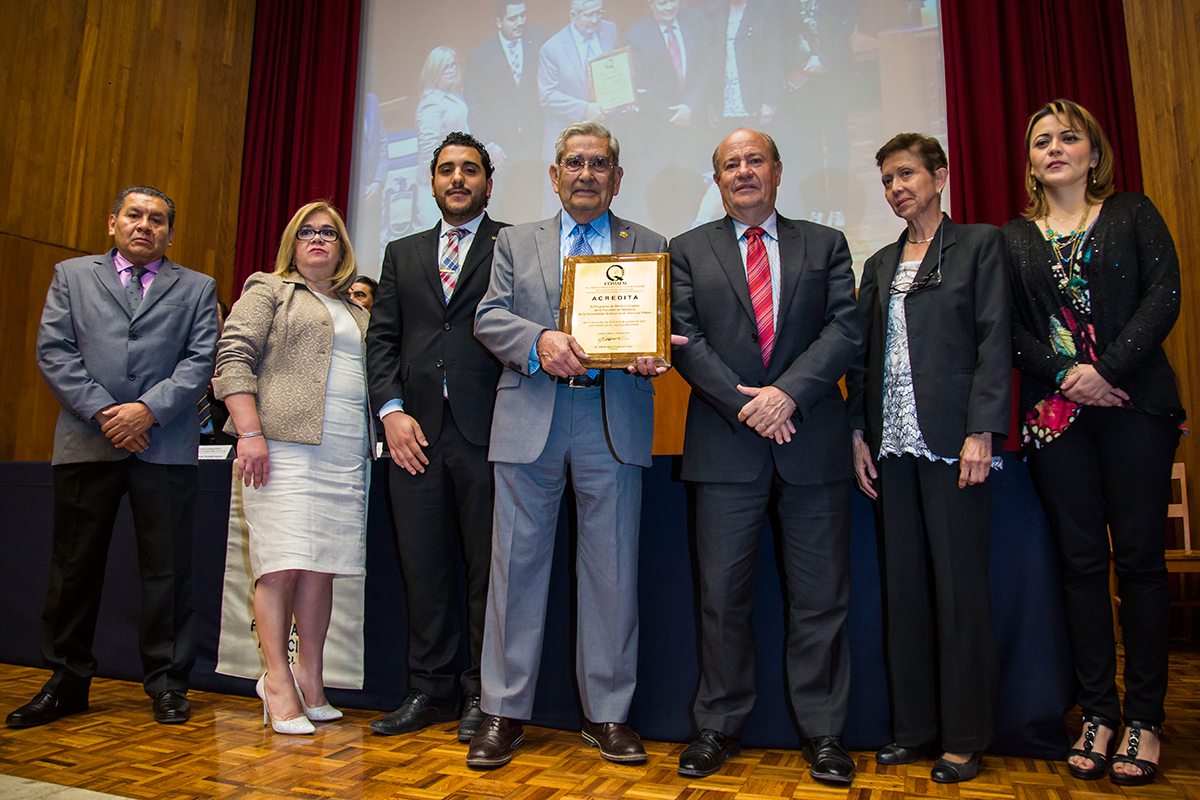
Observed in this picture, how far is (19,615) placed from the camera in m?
3.14

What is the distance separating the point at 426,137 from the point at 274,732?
4.56 metres

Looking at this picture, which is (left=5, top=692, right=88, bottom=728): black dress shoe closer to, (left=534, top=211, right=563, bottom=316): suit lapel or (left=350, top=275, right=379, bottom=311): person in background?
(left=534, top=211, right=563, bottom=316): suit lapel

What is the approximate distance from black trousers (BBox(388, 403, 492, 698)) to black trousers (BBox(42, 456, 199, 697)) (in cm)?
80

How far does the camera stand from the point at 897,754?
76.2 inches

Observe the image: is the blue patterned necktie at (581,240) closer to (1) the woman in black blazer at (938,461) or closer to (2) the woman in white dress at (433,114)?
(1) the woman in black blazer at (938,461)

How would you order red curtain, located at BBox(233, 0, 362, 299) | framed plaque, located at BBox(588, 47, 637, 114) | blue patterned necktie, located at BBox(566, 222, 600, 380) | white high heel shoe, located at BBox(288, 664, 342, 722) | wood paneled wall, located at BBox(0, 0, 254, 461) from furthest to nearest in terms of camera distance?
red curtain, located at BBox(233, 0, 362, 299) < framed plaque, located at BBox(588, 47, 637, 114) < wood paneled wall, located at BBox(0, 0, 254, 461) < white high heel shoe, located at BBox(288, 664, 342, 722) < blue patterned necktie, located at BBox(566, 222, 600, 380)

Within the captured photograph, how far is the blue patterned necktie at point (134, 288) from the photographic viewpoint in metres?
2.56

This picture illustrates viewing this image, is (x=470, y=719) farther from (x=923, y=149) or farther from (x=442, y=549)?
(x=923, y=149)

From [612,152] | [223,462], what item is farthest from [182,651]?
[612,152]

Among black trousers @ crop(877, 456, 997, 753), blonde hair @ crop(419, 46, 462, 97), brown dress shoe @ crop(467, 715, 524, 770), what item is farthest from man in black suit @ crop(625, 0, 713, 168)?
brown dress shoe @ crop(467, 715, 524, 770)

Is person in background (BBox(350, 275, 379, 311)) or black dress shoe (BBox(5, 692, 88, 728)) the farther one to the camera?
person in background (BBox(350, 275, 379, 311))

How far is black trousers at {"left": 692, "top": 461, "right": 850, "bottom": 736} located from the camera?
1.91m

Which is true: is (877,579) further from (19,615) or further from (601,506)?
(19,615)

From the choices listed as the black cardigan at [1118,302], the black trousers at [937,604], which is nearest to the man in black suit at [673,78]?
the black cardigan at [1118,302]
